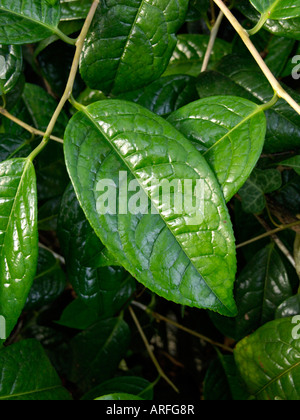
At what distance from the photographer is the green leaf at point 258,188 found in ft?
3.46

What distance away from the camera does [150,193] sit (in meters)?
0.69

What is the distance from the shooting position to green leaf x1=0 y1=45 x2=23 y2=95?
0.92m

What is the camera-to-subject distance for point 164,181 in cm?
69

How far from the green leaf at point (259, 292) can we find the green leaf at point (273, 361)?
11cm

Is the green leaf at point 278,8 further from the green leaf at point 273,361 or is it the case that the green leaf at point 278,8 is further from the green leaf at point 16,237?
the green leaf at point 273,361

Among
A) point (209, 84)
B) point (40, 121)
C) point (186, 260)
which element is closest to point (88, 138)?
point (186, 260)

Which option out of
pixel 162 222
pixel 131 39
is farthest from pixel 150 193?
pixel 131 39

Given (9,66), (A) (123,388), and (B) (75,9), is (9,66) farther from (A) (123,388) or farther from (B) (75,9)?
(A) (123,388)

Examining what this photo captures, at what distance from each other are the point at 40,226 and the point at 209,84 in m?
0.72

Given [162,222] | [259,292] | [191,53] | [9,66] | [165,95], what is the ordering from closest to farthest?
[162,222]
[9,66]
[165,95]
[259,292]
[191,53]

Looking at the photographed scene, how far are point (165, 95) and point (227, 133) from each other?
1.06ft

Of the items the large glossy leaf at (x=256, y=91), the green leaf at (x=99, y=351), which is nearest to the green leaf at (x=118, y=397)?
the green leaf at (x=99, y=351)

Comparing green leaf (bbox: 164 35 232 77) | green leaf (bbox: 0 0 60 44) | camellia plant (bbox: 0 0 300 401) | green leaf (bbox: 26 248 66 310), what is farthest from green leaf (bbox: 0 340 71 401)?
green leaf (bbox: 164 35 232 77)

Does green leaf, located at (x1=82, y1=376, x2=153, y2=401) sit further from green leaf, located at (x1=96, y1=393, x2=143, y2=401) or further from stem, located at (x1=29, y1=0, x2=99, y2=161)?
stem, located at (x1=29, y1=0, x2=99, y2=161)
